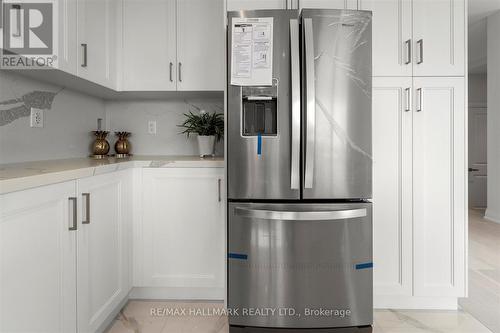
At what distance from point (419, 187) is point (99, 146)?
2185 millimetres

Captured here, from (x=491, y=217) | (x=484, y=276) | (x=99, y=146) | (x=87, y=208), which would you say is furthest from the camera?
(x=491, y=217)

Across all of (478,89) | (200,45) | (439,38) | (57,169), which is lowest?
(57,169)

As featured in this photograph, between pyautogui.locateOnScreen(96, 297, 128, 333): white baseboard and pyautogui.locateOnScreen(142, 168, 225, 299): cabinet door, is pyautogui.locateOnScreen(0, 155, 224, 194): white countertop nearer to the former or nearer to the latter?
pyautogui.locateOnScreen(142, 168, 225, 299): cabinet door

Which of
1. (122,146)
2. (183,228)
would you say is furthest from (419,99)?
(122,146)

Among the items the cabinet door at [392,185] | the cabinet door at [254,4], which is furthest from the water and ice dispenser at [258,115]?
the cabinet door at [392,185]

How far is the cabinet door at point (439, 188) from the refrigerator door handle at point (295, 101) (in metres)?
0.83

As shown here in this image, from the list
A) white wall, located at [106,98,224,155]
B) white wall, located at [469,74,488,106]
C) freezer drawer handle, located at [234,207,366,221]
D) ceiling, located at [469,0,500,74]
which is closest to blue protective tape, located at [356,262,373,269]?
freezer drawer handle, located at [234,207,366,221]

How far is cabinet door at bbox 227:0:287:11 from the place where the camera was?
2139 millimetres

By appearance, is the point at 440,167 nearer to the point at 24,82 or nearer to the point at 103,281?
the point at 103,281

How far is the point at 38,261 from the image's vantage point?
4.27ft

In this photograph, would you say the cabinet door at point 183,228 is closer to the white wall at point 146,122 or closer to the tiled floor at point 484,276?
the white wall at point 146,122

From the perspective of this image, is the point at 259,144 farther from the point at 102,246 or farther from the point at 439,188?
the point at 439,188

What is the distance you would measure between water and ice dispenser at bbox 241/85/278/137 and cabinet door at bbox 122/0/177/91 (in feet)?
3.05

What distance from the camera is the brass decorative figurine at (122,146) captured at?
2.76m
